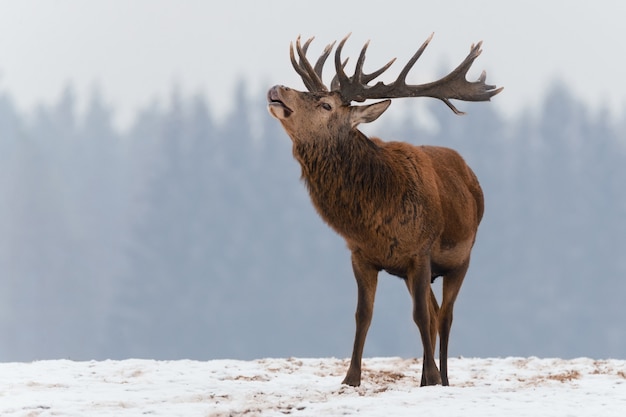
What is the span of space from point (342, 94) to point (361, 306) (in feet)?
5.77

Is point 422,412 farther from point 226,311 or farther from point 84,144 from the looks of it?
point 84,144

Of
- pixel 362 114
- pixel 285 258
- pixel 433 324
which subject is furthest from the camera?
pixel 285 258

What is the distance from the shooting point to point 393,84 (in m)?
8.80

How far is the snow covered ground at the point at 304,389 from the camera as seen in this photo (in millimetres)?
7164

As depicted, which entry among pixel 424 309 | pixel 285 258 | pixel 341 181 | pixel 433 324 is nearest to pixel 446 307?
pixel 433 324

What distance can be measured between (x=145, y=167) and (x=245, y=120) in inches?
275

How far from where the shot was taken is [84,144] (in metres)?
63.1

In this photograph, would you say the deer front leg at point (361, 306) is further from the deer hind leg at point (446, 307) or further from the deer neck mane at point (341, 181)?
the deer hind leg at point (446, 307)

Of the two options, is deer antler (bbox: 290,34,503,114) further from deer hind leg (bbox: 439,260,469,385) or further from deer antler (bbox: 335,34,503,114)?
deer hind leg (bbox: 439,260,469,385)

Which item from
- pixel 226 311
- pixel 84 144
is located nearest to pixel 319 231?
pixel 226 311

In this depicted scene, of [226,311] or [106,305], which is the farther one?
[106,305]

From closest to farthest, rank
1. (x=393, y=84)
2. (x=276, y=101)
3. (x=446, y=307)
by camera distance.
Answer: (x=276, y=101), (x=393, y=84), (x=446, y=307)

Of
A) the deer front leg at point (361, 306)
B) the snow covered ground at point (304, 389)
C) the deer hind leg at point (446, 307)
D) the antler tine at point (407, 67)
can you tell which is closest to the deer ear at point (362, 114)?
the antler tine at point (407, 67)

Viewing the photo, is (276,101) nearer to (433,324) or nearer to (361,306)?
(361,306)
